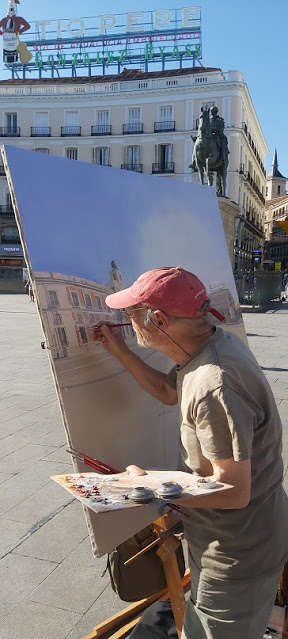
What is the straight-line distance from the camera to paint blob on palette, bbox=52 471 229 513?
4.17ft

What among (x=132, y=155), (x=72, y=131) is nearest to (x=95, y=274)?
(x=132, y=155)

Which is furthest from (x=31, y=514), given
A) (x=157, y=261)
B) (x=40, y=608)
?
(x=157, y=261)

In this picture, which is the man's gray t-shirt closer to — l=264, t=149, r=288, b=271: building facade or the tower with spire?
l=264, t=149, r=288, b=271: building facade

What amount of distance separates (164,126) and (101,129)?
4225mm

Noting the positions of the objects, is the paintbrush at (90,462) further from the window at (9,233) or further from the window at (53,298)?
the window at (9,233)

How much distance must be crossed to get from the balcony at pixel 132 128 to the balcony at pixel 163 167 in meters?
2.42

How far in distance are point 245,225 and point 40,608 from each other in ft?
133

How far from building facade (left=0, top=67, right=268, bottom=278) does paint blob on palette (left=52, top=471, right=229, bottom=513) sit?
34171 mm

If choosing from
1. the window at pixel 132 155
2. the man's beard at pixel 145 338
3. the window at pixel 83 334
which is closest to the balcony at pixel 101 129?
the window at pixel 132 155

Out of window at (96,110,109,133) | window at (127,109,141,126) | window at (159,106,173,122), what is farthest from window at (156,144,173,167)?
window at (96,110,109,133)

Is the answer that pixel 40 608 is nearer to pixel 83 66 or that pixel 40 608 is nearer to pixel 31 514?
pixel 31 514

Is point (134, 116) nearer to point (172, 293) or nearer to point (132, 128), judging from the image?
point (132, 128)

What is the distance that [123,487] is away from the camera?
1363 mm

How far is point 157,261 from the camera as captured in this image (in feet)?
7.36
